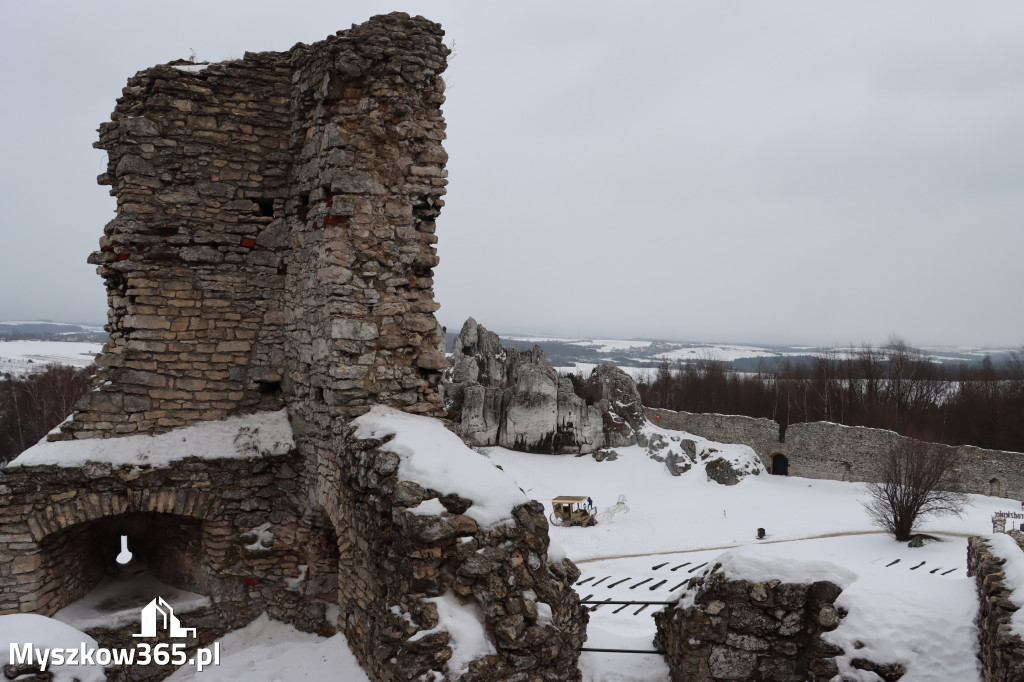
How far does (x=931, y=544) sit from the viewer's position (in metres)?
16.2

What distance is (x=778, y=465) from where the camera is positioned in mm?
28219

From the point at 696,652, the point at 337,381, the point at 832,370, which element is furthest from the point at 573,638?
the point at 832,370

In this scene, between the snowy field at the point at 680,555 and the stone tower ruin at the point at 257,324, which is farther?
the stone tower ruin at the point at 257,324

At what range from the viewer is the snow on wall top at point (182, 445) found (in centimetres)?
630

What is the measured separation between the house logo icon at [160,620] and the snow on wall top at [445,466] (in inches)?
111

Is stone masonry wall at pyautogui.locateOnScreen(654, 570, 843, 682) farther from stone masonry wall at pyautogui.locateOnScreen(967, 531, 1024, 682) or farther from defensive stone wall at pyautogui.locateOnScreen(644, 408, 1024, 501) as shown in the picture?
defensive stone wall at pyautogui.locateOnScreen(644, 408, 1024, 501)

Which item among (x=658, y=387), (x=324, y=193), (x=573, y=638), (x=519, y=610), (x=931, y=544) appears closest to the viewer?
(x=519, y=610)

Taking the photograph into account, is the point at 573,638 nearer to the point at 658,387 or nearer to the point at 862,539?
the point at 862,539

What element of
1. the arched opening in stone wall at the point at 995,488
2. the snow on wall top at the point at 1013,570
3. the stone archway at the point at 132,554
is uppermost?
the snow on wall top at the point at 1013,570

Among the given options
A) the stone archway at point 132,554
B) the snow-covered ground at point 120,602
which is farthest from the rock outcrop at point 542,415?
the snow-covered ground at point 120,602

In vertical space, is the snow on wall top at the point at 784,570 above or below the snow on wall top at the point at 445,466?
below

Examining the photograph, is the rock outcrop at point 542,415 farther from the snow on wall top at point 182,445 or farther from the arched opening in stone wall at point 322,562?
the arched opening in stone wall at point 322,562

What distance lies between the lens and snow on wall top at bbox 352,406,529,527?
483cm

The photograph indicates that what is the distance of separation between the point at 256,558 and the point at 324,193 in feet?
12.2
